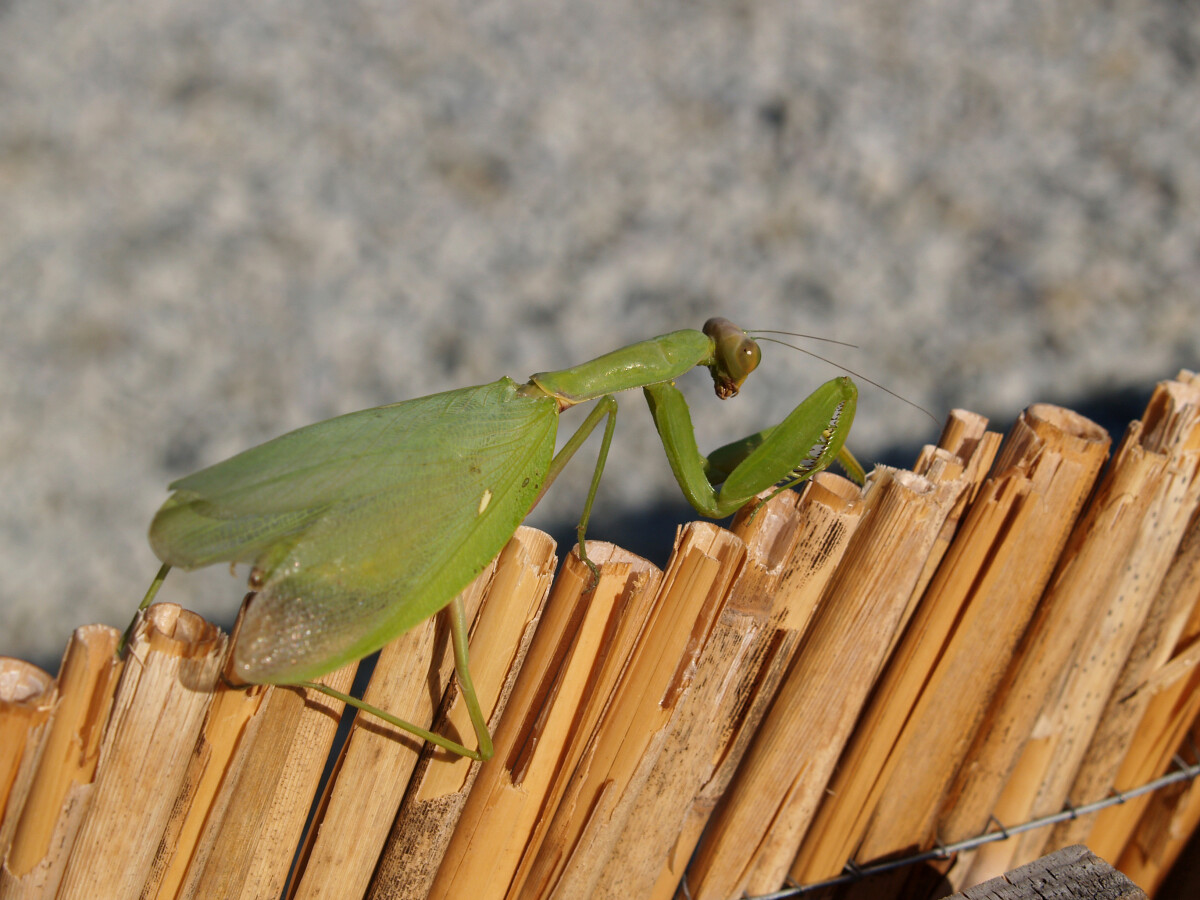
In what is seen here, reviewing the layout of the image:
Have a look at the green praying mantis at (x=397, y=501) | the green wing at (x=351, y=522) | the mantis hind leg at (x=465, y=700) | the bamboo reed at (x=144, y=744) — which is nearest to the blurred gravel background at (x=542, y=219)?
the green praying mantis at (x=397, y=501)

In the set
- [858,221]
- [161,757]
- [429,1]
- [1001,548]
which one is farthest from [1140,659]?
[429,1]

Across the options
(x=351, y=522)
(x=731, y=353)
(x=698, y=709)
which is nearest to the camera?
(x=351, y=522)

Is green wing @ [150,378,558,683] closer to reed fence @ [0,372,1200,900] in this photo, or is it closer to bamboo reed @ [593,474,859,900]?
reed fence @ [0,372,1200,900]

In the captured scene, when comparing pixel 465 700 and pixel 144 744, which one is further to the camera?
pixel 465 700

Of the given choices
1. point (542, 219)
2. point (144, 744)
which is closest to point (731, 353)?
point (542, 219)

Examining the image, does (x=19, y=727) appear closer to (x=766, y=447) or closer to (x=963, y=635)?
(x=766, y=447)

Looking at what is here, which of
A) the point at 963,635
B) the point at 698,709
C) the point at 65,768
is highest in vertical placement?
the point at 963,635

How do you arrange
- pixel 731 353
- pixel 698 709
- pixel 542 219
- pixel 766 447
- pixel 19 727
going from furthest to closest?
pixel 542 219 < pixel 731 353 < pixel 766 447 < pixel 698 709 < pixel 19 727
